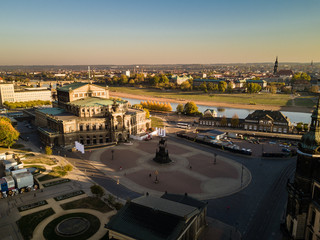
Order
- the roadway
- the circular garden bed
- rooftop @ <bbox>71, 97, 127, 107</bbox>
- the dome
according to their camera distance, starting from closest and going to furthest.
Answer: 1. the dome
2. the circular garden bed
3. the roadway
4. rooftop @ <bbox>71, 97, 127, 107</bbox>

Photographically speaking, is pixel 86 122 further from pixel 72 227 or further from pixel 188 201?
pixel 188 201

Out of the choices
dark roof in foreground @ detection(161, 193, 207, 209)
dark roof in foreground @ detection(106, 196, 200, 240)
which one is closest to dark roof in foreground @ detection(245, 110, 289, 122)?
dark roof in foreground @ detection(161, 193, 207, 209)

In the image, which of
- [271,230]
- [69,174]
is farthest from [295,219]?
[69,174]

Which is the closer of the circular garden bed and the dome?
the dome

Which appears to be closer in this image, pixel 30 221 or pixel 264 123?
pixel 30 221

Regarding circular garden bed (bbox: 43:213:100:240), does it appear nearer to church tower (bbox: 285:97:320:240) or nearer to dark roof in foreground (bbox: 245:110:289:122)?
church tower (bbox: 285:97:320:240)

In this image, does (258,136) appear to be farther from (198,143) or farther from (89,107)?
(89,107)

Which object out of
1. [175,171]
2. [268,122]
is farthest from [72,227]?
[268,122]
